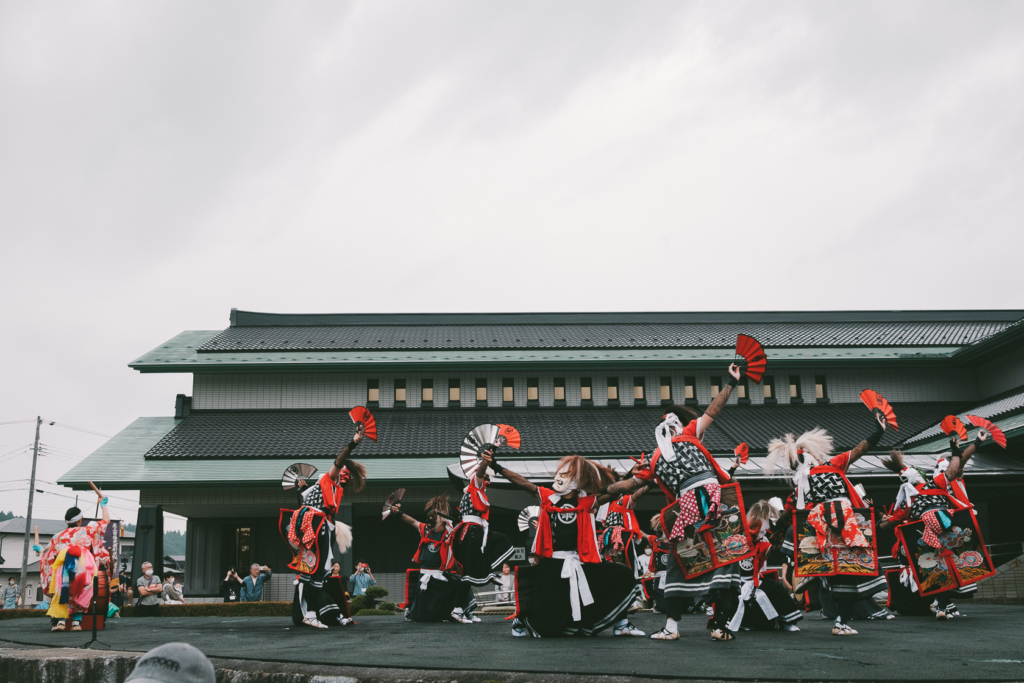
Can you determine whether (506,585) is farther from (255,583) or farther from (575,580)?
(575,580)

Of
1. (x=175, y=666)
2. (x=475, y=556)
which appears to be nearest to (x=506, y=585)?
(x=475, y=556)

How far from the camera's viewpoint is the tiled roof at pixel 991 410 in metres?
23.2

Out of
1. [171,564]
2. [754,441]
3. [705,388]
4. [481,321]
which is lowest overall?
[171,564]

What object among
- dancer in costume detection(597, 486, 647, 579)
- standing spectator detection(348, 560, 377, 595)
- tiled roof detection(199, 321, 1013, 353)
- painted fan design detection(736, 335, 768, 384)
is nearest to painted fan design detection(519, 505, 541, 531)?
dancer in costume detection(597, 486, 647, 579)

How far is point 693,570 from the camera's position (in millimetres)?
7789

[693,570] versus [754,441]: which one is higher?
[754,441]

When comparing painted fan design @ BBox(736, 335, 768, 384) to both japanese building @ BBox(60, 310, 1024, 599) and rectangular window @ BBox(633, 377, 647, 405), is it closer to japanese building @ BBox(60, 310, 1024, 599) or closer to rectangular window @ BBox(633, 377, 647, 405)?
japanese building @ BBox(60, 310, 1024, 599)

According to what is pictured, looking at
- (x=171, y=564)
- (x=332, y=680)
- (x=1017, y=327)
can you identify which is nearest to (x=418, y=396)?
(x=1017, y=327)

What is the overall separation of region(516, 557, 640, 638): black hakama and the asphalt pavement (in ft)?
0.79

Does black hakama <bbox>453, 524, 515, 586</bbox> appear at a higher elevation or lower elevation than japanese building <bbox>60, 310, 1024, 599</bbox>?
lower

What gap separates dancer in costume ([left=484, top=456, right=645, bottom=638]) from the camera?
838 centimetres

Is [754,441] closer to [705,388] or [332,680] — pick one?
[705,388]

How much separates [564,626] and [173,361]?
22385 mm

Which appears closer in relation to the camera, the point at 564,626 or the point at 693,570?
the point at 693,570
